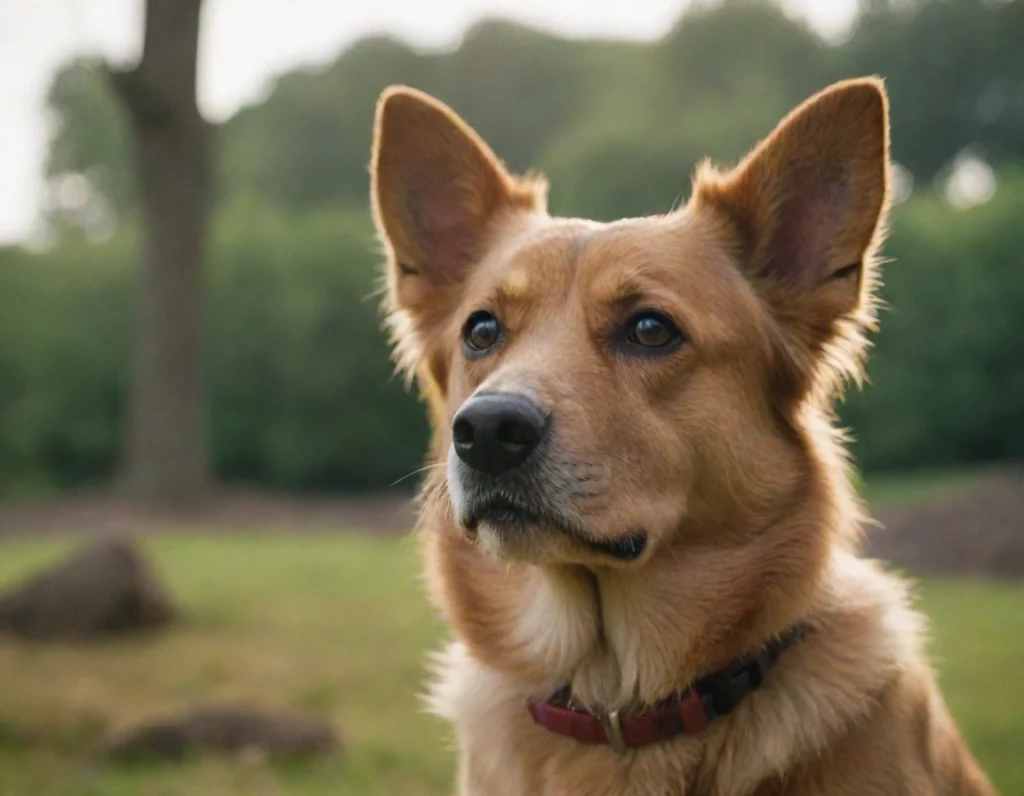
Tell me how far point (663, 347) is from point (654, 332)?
0.05 m

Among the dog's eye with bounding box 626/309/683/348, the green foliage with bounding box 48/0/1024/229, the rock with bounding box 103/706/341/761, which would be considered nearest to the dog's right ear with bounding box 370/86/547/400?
the dog's eye with bounding box 626/309/683/348

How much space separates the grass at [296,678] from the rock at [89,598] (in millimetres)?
236

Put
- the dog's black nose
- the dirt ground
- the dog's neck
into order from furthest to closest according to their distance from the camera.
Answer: the dirt ground < the dog's neck < the dog's black nose

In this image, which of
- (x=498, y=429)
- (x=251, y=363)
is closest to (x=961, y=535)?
(x=498, y=429)

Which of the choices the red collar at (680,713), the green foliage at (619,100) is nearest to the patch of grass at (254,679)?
the red collar at (680,713)

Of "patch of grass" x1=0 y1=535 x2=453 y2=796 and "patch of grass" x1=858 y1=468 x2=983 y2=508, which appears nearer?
"patch of grass" x1=0 y1=535 x2=453 y2=796

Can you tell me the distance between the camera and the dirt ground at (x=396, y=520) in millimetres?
9688

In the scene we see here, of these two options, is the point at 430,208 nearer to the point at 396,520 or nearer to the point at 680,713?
the point at 680,713

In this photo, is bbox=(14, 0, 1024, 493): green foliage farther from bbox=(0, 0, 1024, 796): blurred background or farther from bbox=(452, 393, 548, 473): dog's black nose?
bbox=(452, 393, 548, 473): dog's black nose

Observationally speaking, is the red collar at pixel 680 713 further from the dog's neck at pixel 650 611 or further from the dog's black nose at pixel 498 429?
the dog's black nose at pixel 498 429

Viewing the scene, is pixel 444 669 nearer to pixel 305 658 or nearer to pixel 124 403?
pixel 305 658

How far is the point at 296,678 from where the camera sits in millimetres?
6492

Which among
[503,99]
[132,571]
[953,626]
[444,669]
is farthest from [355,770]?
[503,99]

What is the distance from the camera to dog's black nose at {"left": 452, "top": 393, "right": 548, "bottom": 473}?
2600 millimetres
